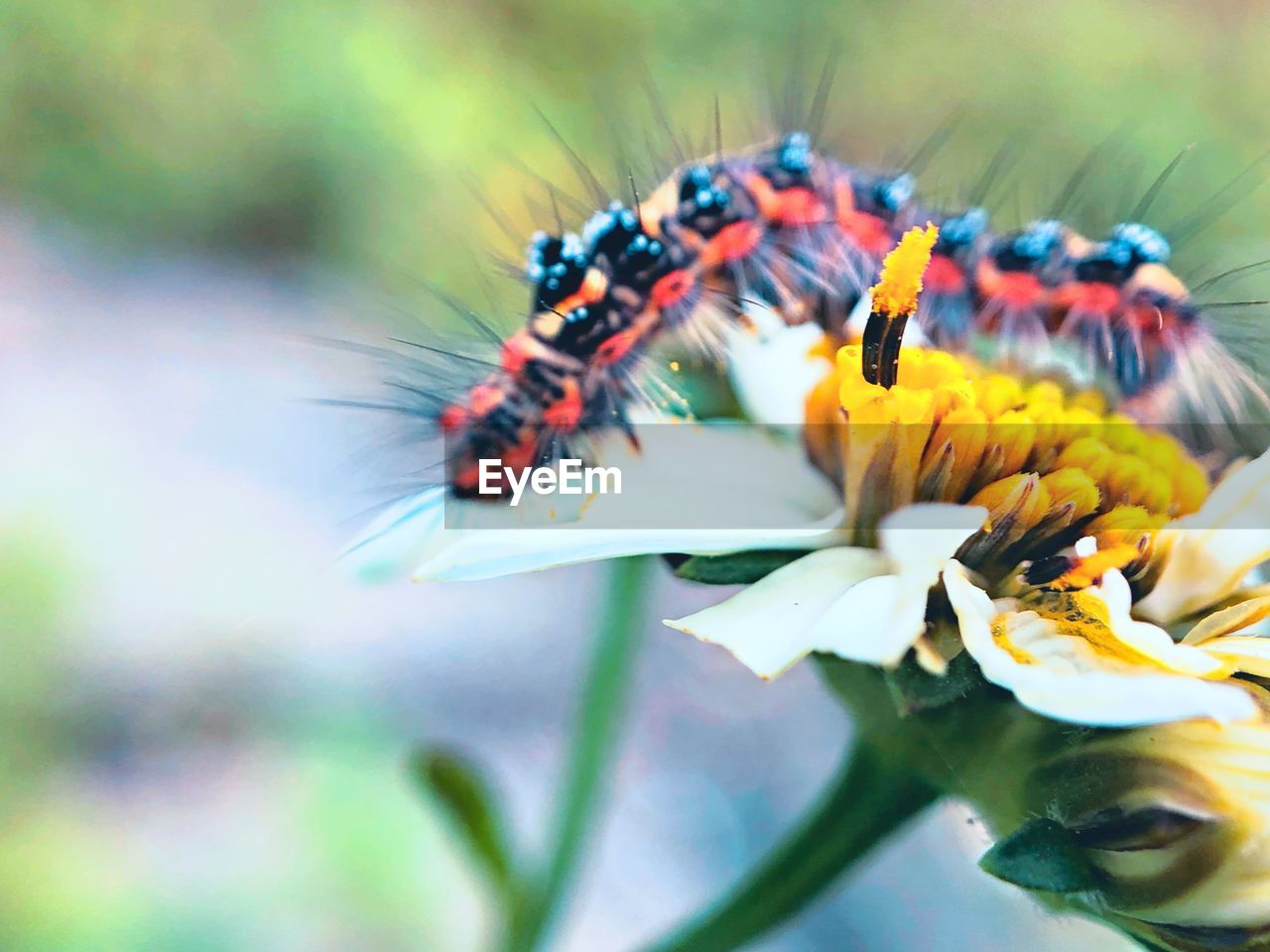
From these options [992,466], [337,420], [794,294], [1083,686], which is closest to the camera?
[1083,686]

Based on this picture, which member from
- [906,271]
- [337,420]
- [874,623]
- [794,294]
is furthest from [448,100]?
[874,623]

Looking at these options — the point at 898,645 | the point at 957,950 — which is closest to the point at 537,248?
the point at 898,645

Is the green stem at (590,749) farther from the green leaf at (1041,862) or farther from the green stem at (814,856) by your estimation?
the green leaf at (1041,862)

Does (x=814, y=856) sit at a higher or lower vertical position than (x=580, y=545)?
lower

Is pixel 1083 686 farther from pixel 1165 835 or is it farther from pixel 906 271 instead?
pixel 906 271

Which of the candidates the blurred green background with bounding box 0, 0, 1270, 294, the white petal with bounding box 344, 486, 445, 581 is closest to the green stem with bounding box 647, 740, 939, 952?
the white petal with bounding box 344, 486, 445, 581

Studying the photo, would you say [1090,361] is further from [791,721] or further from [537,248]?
[791,721]

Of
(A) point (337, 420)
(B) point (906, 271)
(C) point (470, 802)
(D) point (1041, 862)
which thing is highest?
(B) point (906, 271)
